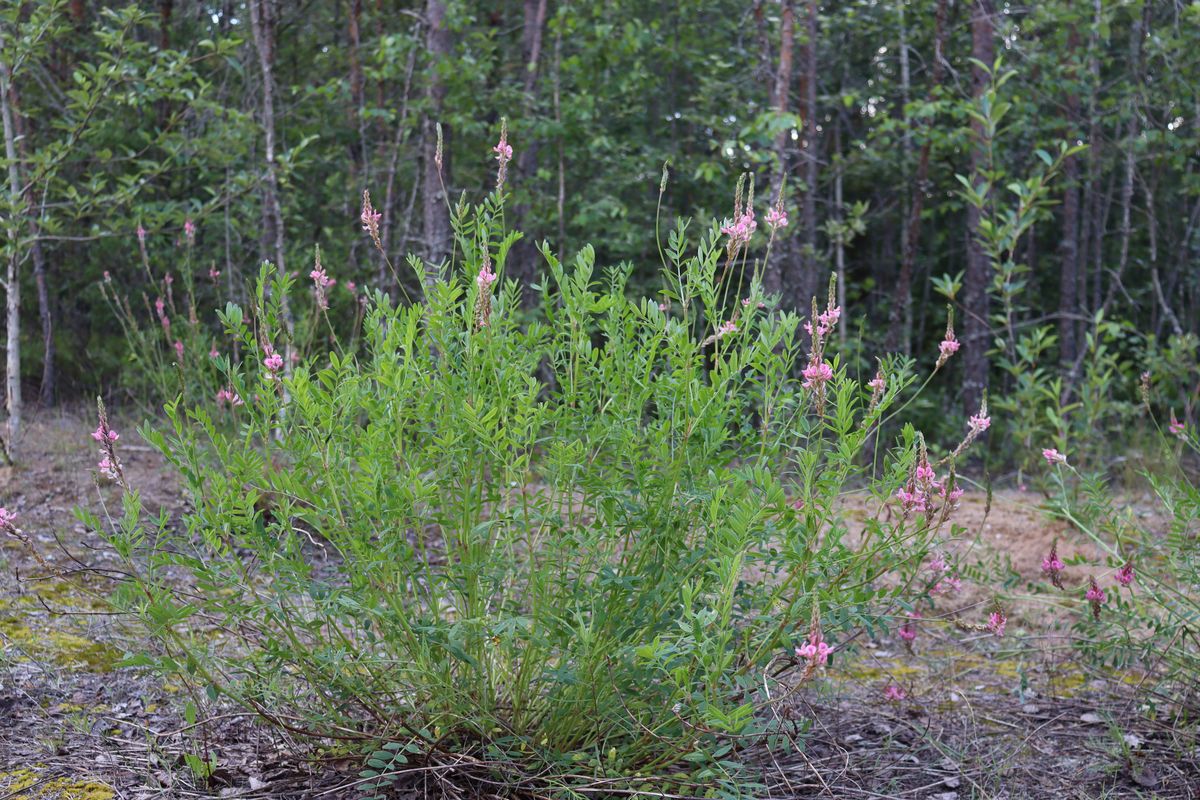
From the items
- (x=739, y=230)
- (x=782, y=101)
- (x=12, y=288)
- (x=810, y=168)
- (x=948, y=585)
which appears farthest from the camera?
(x=810, y=168)

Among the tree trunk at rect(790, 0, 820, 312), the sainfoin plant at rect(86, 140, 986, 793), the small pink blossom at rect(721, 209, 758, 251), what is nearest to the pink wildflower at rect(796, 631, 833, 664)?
the sainfoin plant at rect(86, 140, 986, 793)

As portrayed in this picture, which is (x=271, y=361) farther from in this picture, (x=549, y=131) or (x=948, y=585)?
(x=549, y=131)

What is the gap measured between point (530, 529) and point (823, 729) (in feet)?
4.35

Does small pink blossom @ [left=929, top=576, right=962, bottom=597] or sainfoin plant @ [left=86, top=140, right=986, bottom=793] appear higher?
sainfoin plant @ [left=86, top=140, right=986, bottom=793]

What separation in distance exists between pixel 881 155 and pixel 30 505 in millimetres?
8546

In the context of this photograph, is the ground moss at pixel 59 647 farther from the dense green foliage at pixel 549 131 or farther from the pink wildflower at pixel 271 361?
the dense green foliage at pixel 549 131

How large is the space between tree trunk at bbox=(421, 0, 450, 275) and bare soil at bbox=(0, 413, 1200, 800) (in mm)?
3529

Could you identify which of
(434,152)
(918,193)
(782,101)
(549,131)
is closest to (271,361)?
Answer: (434,152)

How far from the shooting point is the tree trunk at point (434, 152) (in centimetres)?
727

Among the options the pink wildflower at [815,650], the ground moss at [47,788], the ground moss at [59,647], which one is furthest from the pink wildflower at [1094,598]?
the ground moss at [59,647]

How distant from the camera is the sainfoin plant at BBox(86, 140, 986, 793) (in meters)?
2.30

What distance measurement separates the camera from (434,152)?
7.73m

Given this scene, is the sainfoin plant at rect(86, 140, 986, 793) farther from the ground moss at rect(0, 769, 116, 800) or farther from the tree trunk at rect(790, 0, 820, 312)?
the tree trunk at rect(790, 0, 820, 312)

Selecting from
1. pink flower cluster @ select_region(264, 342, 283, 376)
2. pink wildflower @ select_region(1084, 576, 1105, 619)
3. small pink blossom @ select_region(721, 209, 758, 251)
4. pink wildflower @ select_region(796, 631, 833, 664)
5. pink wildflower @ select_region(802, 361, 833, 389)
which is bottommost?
pink wildflower @ select_region(1084, 576, 1105, 619)
